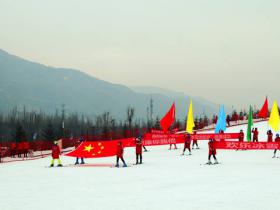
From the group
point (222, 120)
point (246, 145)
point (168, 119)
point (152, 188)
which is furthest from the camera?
point (168, 119)

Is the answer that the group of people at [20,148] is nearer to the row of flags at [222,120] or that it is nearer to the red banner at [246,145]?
the row of flags at [222,120]

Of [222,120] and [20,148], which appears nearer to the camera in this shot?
[222,120]

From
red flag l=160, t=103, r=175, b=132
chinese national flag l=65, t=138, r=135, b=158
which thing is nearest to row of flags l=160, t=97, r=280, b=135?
red flag l=160, t=103, r=175, b=132

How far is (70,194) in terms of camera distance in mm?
13055

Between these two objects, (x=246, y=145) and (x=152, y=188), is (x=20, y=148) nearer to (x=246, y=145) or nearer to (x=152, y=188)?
(x=246, y=145)

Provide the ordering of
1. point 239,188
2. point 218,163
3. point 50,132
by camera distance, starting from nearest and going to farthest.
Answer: point 239,188, point 218,163, point 50,132

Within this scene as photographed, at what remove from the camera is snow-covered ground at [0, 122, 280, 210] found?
36.6 feet

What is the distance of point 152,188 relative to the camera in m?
14.0

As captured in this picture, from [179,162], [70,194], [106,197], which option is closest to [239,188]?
[106,197]

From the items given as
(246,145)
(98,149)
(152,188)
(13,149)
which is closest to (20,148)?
(13,149)

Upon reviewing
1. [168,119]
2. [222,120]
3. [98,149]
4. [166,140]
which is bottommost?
[98,149]

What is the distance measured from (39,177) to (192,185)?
7.42 metres

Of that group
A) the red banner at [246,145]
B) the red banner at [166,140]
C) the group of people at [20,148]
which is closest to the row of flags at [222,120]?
the red banner at [166,140]

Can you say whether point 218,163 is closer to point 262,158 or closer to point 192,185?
point 262,158
